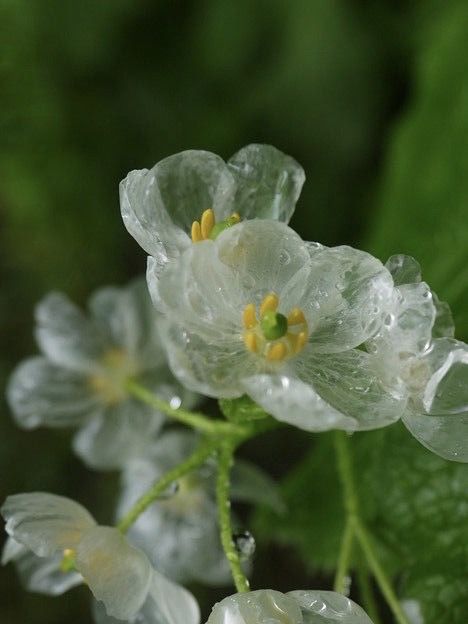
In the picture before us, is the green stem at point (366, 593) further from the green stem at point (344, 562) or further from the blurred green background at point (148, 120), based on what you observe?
the blurred green background at point (148, 120)

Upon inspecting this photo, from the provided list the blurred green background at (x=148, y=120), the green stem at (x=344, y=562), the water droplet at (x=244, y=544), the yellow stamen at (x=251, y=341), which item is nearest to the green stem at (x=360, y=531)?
the green stem at (x=344, y=562)

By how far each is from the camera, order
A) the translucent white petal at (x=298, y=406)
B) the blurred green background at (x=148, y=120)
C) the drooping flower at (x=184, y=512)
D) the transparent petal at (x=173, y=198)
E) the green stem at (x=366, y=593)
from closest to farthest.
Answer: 1. the translucent white petal at (x=298, y=406)
2. the transparent petal at (x=173, y=198)
3. the green stem at (x=366, y=593)
4. the drooping flower at (x=184, y=512)
5. the blurred green background at (x=148, y=120)

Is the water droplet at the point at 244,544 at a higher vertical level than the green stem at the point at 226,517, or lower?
lower

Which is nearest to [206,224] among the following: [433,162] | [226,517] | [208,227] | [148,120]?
[208,227]

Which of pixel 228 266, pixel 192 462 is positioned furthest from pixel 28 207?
pixel 228 266

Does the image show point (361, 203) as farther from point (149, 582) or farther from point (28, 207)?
point (149, 582)

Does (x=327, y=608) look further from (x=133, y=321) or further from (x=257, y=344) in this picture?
(x=133, y=321)

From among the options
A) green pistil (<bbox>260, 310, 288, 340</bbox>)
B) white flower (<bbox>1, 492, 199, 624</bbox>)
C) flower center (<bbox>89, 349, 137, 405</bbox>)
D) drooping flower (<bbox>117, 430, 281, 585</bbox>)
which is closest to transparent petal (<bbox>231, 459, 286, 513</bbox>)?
drooping flower (<bbox>117, 430, 281, 585</bbox>)

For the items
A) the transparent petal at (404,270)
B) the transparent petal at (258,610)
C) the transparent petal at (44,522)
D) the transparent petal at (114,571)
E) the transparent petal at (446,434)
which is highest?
the transparent petal at (404,270)
